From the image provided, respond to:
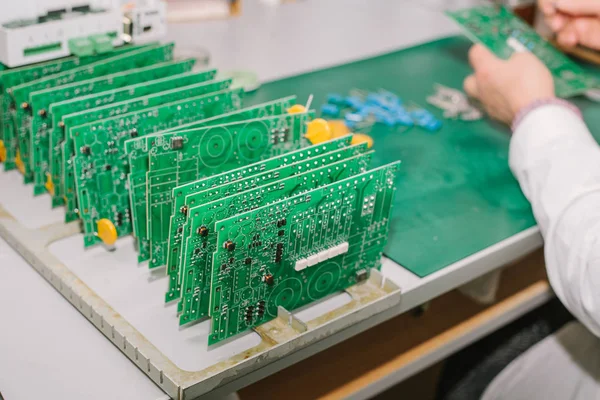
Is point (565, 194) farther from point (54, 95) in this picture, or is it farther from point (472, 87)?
point (54, 95)

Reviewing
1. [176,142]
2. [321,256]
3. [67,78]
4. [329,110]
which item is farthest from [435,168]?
[67,78]

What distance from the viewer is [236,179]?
3.17 feet

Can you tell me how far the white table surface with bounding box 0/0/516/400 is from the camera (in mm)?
899

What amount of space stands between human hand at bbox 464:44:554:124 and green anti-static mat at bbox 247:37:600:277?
0.26ft

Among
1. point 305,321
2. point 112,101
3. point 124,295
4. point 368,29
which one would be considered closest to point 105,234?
point 124,295

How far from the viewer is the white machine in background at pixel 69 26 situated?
1.19 metres

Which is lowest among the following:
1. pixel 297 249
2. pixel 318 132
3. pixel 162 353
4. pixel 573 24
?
pixel 162 353

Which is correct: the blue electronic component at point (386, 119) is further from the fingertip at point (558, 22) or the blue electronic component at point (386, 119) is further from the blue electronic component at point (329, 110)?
the fingertip at point (558, 22)

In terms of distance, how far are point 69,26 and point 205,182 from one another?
489 mm

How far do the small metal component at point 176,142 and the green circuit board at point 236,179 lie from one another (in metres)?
0.09

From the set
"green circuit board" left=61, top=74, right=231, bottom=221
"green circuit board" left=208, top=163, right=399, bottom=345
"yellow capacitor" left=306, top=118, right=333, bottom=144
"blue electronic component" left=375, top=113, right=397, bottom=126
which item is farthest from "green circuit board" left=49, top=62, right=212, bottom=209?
"blue electronic component" left=375, top=113, right=397, bottom=126

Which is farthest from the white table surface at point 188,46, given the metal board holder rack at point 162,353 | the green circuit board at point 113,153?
the green circuit board at point 113,153

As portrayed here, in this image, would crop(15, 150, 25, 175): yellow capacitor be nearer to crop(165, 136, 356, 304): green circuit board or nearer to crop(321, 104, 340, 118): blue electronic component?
crop(165, 136, 356, 304): green circuit board

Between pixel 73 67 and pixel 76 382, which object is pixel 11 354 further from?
pixel 73 67
